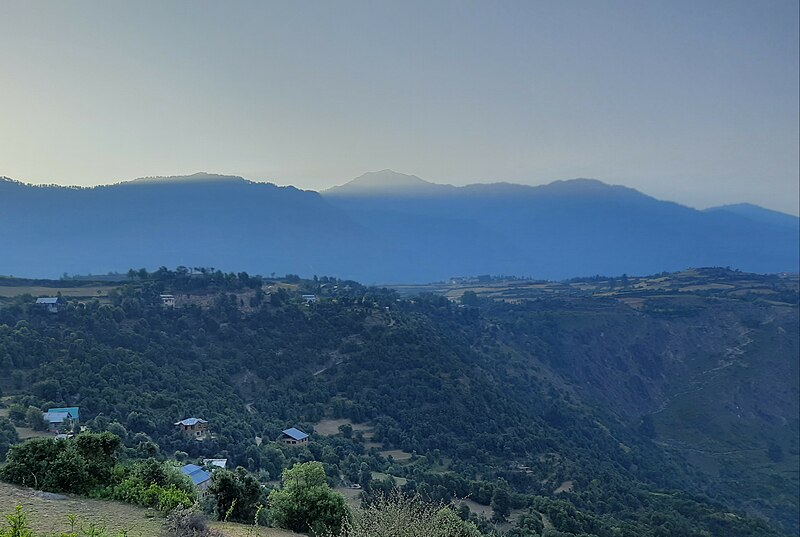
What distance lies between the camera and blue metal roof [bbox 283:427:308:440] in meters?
29.8

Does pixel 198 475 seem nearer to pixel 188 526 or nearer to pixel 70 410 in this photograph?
pixel 70 410

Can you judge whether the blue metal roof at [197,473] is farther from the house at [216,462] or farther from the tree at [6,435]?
the tree at [6,435]

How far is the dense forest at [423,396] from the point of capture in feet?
86.7

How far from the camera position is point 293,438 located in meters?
29.6

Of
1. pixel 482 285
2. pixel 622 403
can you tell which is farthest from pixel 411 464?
pixel 482 285

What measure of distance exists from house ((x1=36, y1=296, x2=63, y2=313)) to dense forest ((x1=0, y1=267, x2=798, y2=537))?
644 millimetres

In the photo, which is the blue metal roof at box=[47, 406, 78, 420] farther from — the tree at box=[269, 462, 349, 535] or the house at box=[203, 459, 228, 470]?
the tree at box=[269, 462, 349, 535]

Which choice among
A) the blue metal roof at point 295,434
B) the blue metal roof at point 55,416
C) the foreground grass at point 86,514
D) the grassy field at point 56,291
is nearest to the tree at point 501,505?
the blue metal roof at point 295,434

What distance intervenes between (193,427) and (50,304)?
17311mm

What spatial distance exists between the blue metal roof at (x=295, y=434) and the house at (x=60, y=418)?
9.88 metres

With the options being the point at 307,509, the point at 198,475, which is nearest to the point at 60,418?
the point at 198,475

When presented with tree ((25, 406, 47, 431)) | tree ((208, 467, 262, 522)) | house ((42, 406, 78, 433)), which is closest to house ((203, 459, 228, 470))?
house ((42, 406, 78, 433))

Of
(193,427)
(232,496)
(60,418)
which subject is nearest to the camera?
(232,496)

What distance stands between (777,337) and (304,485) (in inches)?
Result: 2905
